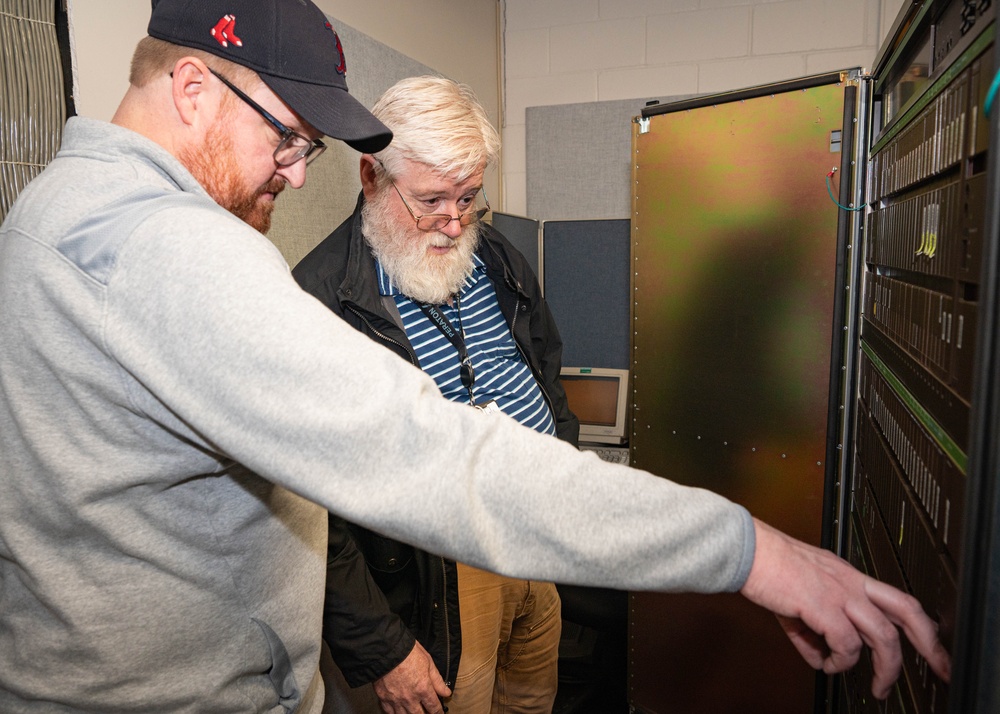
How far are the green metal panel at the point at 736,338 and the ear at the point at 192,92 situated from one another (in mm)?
1322

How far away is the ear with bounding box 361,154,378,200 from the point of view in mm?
1539

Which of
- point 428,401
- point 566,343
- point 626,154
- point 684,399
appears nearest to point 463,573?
point 684,399

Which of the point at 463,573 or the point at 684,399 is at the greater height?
the point at 684,399

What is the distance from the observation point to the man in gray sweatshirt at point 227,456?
504 mm

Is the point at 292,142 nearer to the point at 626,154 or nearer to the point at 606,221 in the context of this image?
the point at 606,221

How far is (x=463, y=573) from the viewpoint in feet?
4.51

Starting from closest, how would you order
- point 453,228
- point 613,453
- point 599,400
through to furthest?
point 453,228
point 613,453
point 599,400

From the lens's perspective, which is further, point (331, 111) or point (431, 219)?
point (431, 219)

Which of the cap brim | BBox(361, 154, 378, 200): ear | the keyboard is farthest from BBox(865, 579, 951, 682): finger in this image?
the keyboard

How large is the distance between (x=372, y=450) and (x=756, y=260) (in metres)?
1.43

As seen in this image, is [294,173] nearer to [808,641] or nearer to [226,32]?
→ [226,32]

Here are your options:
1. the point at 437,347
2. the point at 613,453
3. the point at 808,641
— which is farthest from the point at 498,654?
the point at 613,453

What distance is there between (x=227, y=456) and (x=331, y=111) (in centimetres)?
39

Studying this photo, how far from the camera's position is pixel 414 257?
4.72ft
